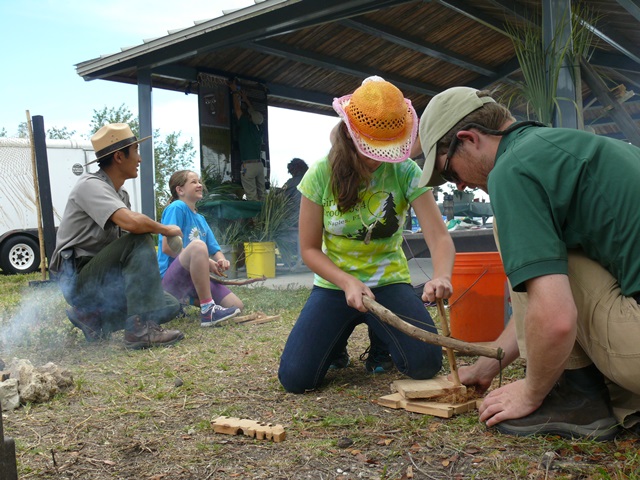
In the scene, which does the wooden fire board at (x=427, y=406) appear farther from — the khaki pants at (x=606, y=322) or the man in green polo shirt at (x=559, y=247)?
the khaki pants at (x=606, y=322)

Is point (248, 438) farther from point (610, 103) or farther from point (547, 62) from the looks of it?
point (610, 103)

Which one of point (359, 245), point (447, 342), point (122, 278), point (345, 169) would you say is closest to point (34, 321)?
point (122, 278)

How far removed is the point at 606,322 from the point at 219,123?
803 centimetres

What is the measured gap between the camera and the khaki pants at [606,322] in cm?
181

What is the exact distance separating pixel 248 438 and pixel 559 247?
4.15 ft

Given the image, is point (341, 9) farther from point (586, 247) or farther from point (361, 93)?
point (586, 247)

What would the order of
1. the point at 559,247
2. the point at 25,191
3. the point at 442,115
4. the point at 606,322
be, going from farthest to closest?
the point at 25,191, the point at 442,115, the point at 606,322, the point at 559,247

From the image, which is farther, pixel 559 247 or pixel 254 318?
pixel 254 318

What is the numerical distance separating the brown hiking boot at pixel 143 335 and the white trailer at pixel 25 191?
28.1 ft

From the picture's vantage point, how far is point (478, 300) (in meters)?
3.59

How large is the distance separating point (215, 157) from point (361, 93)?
6.86 metres

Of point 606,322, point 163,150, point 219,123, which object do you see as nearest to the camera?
point 606,322

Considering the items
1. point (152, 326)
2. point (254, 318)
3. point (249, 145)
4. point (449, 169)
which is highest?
point (249, 145)

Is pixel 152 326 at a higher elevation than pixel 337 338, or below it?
below
